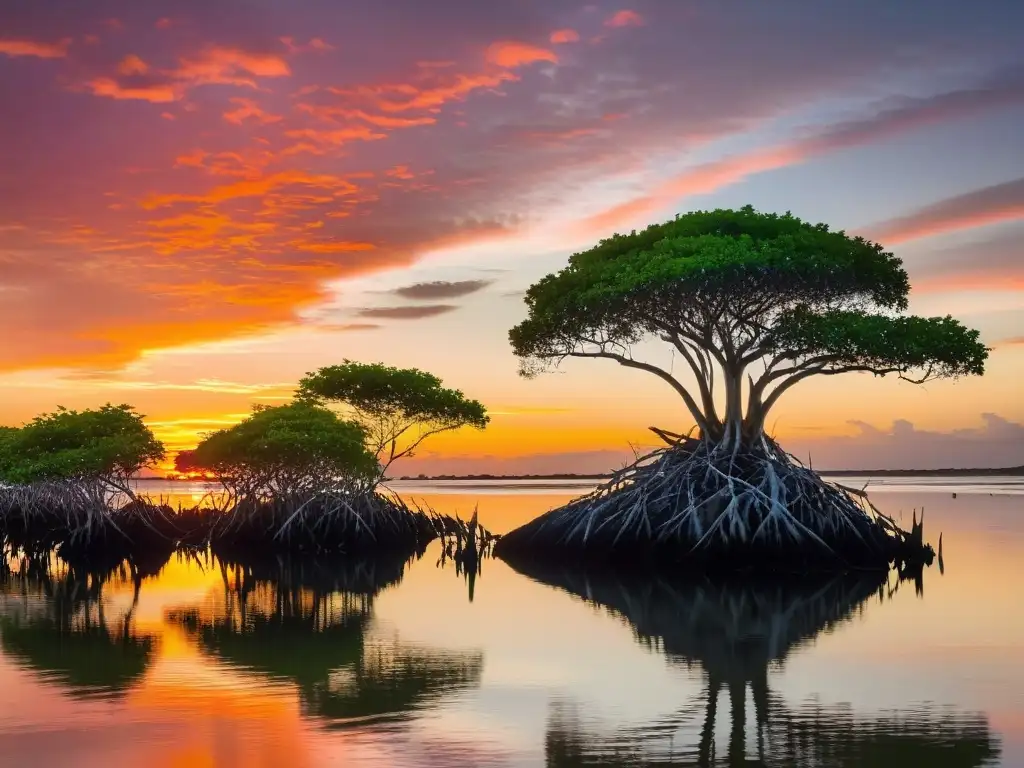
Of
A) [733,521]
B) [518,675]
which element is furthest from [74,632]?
Answer: [733,521]

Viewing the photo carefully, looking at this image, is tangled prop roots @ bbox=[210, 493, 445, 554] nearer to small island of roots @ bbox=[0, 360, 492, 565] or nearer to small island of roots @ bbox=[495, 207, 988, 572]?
small island of roots @ bbox=[0, 360, 492, 565]

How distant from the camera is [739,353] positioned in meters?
27.9

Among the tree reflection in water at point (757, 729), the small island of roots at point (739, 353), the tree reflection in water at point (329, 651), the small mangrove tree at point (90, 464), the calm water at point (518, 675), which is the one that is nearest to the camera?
the tree reflection in water at point (757, 729)

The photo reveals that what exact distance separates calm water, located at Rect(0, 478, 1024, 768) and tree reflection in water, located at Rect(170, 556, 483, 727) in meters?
0.07

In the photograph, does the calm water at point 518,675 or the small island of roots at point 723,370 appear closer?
the calm water at point 518,675

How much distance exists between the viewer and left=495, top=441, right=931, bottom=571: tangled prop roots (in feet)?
86.3

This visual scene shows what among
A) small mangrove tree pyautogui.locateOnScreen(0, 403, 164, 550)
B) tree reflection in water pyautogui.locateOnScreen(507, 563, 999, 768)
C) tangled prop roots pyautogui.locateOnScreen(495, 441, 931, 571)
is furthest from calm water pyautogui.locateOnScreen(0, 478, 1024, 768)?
small mangrove tree pyautogui.locateOnScreen(0, 403, 164, 550)

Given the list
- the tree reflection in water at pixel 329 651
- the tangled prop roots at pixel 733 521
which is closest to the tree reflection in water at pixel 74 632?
the tree reflection in water at pixel 329 651

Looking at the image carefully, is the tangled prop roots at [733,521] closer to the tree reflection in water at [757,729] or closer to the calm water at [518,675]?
the calm water at [518,675]

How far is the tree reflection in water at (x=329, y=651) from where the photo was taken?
489 inches

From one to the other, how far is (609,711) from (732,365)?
17.2m

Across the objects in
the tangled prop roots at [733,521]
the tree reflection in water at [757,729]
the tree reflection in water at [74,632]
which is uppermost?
the tangled prop roots at [733,521]

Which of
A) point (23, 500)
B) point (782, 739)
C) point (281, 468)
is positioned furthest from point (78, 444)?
point (782, 739)

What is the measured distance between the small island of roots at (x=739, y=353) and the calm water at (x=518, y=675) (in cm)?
251
